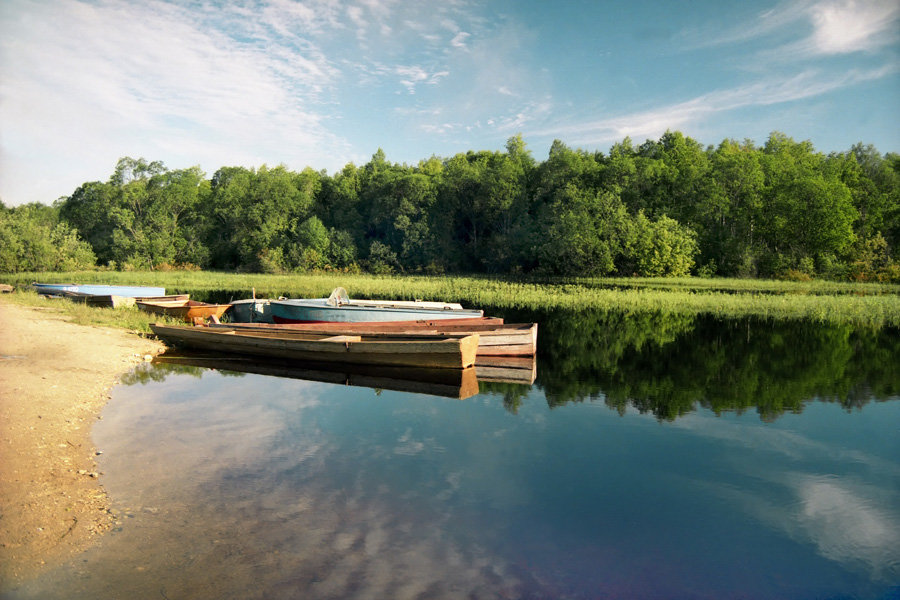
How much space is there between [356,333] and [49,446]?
10.6 m

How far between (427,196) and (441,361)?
5699cm

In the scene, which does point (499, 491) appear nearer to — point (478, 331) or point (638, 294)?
point (478, 331)

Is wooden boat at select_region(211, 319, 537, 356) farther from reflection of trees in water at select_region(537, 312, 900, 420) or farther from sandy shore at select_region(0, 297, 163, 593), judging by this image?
sandy shore at select_region(0, 297, 163, 593)

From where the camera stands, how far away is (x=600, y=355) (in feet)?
62.2

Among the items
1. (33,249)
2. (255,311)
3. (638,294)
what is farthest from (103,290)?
(638,294)

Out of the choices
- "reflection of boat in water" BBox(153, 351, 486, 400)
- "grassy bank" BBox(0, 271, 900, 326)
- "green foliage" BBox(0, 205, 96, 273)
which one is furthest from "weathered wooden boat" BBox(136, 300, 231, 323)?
"green foliage" BBox(0, 205, 96, 273)

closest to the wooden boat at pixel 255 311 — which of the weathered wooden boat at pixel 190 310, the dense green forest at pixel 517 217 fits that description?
the weathered wooden boat at pixel 190 310

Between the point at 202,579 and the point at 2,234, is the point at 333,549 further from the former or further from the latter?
the point at 2,234

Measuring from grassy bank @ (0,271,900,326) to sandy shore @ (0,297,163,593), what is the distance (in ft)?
67.7

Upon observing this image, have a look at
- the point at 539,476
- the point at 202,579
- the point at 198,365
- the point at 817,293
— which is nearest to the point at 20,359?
the point at 198,365

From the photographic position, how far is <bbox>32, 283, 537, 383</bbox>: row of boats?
16.1 metres

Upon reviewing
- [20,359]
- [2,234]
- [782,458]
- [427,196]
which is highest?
[427,196]

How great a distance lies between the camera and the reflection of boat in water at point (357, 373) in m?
14.7

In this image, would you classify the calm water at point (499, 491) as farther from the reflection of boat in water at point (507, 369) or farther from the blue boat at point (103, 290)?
the blue boat at point (103, 290)
